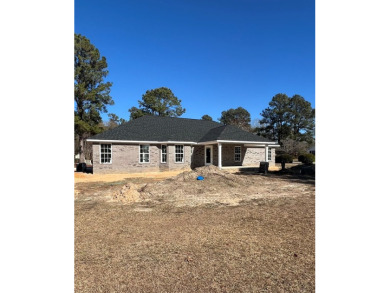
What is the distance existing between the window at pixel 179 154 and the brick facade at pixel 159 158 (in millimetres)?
281

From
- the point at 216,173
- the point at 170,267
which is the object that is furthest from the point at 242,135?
the point at 170,267

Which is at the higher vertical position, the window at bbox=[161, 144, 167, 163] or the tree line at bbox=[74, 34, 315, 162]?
the tree line at bbox=[74, 34, 315, 162]

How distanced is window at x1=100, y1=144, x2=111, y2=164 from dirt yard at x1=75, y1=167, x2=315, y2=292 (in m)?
9.98

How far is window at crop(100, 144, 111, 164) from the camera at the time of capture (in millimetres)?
16688

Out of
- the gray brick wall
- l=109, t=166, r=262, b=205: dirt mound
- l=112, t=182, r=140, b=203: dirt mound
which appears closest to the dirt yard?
l=112, t=182, r=140, b=203: dirt mound

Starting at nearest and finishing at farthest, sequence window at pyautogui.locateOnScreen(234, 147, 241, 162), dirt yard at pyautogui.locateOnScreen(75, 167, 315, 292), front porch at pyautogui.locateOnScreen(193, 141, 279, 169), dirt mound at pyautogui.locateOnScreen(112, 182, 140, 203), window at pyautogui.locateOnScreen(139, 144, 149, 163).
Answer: dirt yard at pyautogui.locateOnScreen(75, 167, 315, 292)
dirt mound at pyautogui.locateOnScreen(112, 182, 140, 203)
window at pyautogui.locateOnScreen(139, 144, 149, 163)
front porch at pyautogui.locateOnScreen(193, 141, 279, 169)
window at pyautogui.locateOnScreen(234, 147, 241, 162)

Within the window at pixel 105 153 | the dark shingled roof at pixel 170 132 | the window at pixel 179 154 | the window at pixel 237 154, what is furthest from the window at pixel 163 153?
the window at pixel 237 154

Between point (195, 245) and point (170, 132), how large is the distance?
17.1m

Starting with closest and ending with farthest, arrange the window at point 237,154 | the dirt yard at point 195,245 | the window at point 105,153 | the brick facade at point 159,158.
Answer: the dirt yard at point 195,245
the window at point 105,153
the brick facade at point 159,158
the window at point 237,154

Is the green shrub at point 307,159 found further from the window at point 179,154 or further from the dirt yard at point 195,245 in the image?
the dirt yard at point 195,245

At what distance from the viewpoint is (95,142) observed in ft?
53.9

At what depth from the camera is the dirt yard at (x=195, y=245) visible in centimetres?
257

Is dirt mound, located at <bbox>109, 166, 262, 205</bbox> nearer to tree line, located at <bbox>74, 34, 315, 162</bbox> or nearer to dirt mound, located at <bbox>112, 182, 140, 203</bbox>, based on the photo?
dirt mound, located at <bbox>112, 182, 140, 203</bbox>
